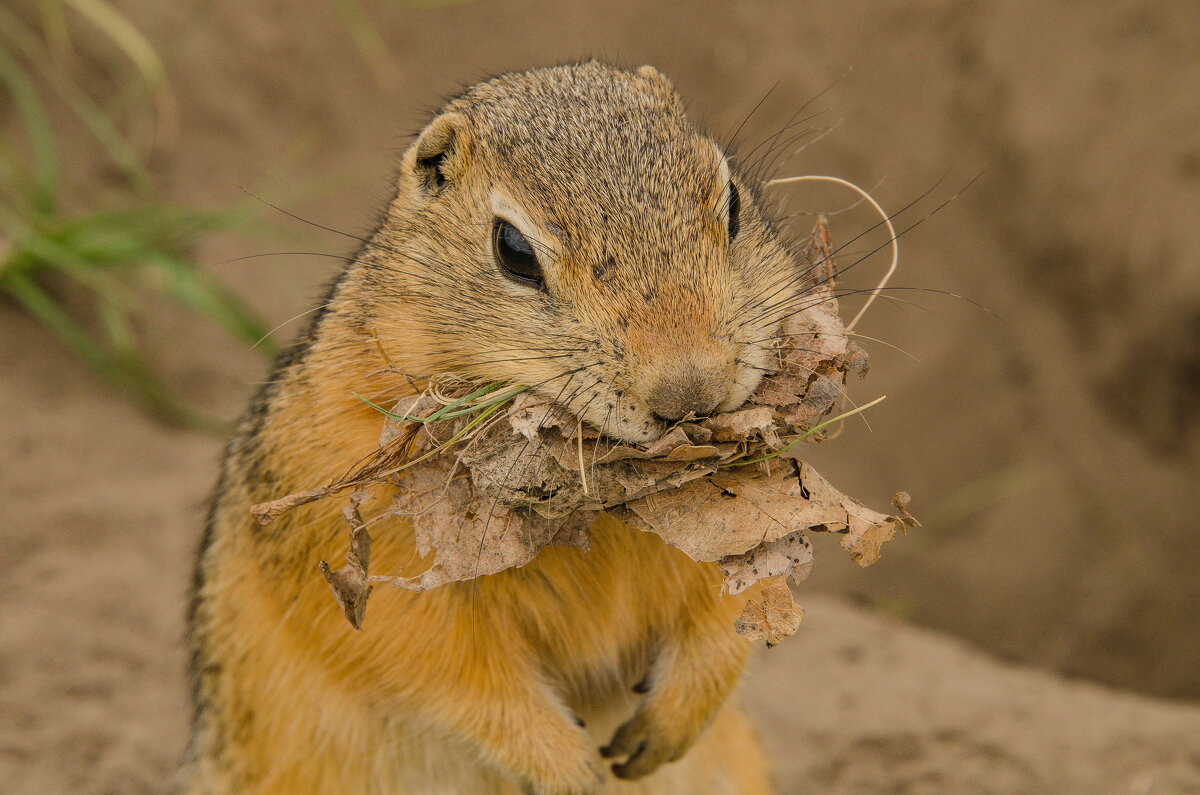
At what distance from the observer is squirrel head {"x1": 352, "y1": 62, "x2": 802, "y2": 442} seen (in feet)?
7.55

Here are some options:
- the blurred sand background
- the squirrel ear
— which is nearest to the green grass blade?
the blurred sand background

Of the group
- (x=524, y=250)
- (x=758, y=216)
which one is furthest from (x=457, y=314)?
(x=758, y=216)

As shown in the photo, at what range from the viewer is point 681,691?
321 centimetres

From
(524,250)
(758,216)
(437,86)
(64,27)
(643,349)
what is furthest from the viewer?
(437,86)

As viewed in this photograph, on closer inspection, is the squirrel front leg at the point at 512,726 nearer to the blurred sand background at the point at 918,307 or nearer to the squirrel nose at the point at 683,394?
the squirrel nose at the point at 683,394

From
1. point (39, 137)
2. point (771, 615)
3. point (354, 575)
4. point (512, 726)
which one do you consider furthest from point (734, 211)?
point (39, 137)

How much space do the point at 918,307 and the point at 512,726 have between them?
515 centimetres

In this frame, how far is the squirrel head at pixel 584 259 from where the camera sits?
2.30 metres

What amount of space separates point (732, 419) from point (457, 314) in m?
0.85

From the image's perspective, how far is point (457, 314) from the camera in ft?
8.95

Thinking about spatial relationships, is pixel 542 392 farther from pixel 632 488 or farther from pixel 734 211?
pixel 734 211

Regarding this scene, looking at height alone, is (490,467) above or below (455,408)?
below

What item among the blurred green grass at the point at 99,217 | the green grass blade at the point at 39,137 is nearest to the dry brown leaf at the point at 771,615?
the blurred green grass at the point at 99,217

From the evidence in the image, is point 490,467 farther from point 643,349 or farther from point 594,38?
Answer: point 594,38
